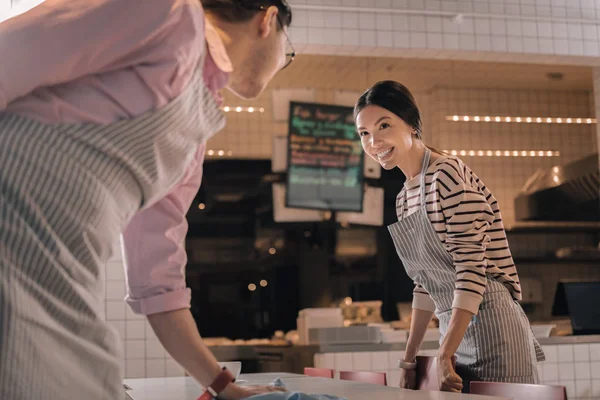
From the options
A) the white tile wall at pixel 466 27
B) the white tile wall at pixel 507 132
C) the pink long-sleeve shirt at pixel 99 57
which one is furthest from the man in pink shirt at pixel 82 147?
the white tile wall at pixel 507 132

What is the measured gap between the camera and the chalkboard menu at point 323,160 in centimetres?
655

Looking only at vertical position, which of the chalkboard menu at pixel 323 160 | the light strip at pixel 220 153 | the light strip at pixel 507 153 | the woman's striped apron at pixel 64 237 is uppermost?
the light strip at pixel 507 153

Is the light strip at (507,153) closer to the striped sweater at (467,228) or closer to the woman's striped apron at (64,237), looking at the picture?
the striped sweater at (467,228)

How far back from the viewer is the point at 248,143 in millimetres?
8344

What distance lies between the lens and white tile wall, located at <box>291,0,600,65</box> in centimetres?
512

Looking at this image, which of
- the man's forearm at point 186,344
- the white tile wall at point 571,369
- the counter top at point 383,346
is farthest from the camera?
the white tile wall at point 571,369

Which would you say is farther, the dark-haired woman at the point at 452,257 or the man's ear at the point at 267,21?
the dark-haired woman at the point at 452,257

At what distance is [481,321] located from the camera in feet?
7.21

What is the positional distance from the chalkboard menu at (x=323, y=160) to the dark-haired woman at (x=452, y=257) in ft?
13.2

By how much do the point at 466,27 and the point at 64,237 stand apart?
4730 millimetres

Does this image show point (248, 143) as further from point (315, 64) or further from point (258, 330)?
point (258, 330)

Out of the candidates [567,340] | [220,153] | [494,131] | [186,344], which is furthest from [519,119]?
[186,344]

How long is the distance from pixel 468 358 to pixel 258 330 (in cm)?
633

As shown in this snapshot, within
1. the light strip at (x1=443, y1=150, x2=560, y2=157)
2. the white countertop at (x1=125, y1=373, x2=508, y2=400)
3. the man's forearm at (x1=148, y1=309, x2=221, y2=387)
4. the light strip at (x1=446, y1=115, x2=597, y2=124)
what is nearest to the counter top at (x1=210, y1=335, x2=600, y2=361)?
the white countertop at (x1=125, y1=373, x2=508, y2=400)
